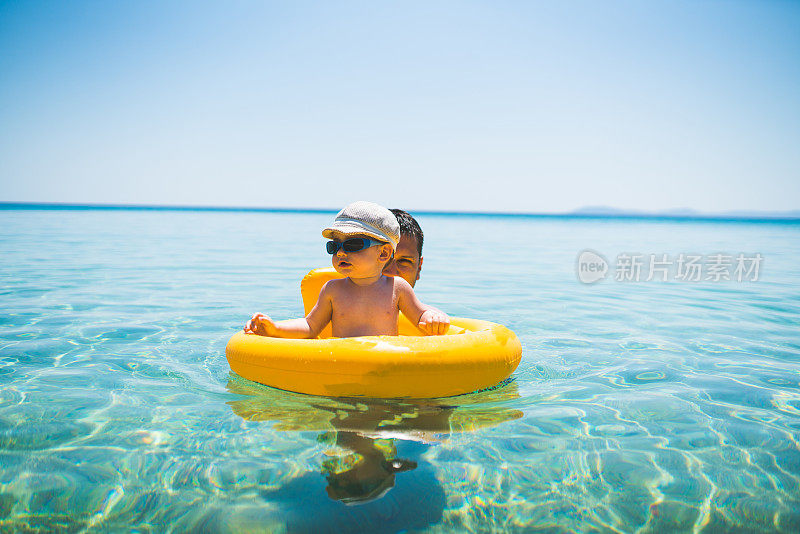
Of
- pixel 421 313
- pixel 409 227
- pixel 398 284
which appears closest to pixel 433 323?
pixel 421 313

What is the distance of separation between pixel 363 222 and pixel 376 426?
41.4 inches

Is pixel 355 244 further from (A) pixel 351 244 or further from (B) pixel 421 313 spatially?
(B) pixel 421 313

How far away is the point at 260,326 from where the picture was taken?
3.16m

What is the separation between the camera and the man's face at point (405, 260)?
3.83 metres

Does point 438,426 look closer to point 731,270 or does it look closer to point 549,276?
point 549,276

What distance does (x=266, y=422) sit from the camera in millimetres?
2686

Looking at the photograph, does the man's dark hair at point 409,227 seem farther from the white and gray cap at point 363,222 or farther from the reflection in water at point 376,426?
the reflection in water at point 376,426

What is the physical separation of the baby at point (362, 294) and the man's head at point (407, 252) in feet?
2.13

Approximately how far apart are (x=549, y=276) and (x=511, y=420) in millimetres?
7488

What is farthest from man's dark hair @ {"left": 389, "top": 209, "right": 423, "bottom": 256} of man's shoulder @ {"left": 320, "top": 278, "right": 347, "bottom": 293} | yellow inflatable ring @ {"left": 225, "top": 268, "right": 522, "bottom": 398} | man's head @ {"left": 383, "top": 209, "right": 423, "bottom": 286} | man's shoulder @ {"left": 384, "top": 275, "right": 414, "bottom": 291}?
yellow inflatable ring @ {"left": 225, "top": 268, "right": 522, "bottom": 398}

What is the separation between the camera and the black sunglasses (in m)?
2.95

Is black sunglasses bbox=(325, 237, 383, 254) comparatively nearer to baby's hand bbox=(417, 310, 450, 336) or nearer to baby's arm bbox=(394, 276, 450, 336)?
baby's arm bbox=(394, 276, 450, 336)

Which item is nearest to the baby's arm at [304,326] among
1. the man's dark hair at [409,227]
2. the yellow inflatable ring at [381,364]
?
the yellow inflatable ring at [381,364]

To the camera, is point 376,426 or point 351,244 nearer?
point 376,426
